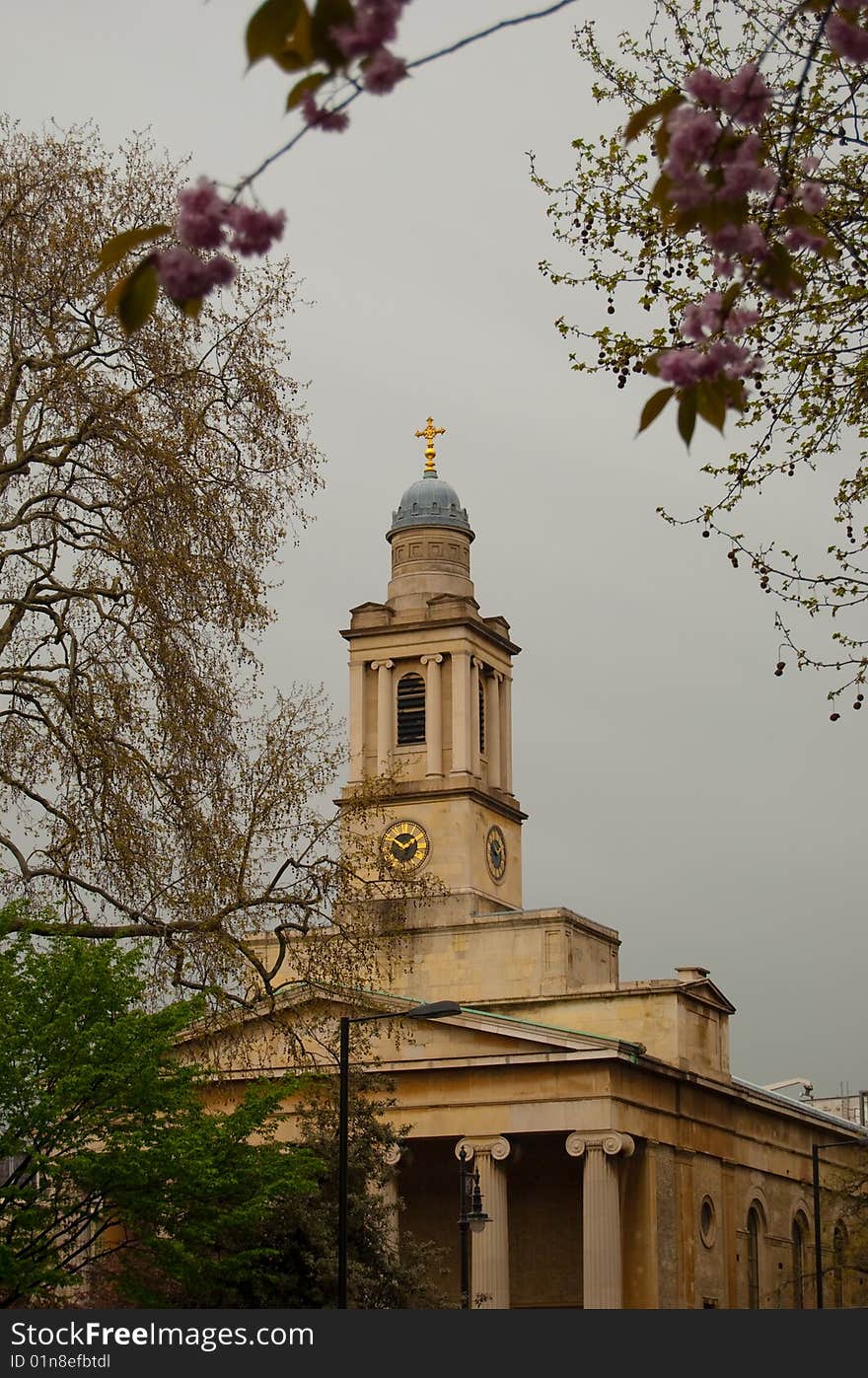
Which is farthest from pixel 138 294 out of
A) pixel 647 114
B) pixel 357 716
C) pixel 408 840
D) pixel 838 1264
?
pixel 357 716

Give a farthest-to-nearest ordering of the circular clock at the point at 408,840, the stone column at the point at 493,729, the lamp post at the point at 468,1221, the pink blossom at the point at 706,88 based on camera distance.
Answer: the stone column at the point at 493,729 → the circular clock at the point at 408,840 → the lamp post at the point at 468,1221 → the pink blossom at the point at 706,88

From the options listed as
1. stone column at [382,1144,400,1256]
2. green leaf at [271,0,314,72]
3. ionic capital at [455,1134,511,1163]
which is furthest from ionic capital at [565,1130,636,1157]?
green leaf at [271,0,314,72]

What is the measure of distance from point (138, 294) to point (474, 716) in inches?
2639

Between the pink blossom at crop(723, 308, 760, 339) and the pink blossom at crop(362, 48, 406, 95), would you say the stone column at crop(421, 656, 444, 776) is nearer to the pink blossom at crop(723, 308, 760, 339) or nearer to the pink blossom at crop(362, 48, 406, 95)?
the pink blossom at crop(723, 308, 760, 339)

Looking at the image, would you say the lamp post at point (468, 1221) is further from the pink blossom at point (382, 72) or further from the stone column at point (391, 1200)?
the pink blossom at point (382, 72)

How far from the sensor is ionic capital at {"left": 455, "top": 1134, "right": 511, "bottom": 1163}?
192 feet

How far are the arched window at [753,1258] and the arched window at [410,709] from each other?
19.1 m

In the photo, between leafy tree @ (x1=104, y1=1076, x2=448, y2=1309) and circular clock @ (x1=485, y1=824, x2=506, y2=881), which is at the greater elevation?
circular clock @ (x1=485, y1=824, x2=506, y2=881)

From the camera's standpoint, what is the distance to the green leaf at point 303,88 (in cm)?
654

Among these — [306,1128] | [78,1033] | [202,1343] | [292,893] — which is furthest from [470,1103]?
[202,1343]

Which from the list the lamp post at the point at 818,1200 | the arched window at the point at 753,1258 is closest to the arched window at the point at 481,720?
the lamp post at the point at 818,1200

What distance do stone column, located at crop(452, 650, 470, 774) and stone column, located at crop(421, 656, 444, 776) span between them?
483 millimetres

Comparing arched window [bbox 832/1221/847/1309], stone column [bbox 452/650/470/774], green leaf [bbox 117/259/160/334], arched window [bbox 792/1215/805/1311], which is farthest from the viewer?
stone column [bbox 452/650/470/774]

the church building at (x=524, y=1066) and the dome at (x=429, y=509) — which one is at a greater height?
the dome at (x=429, y=509)
